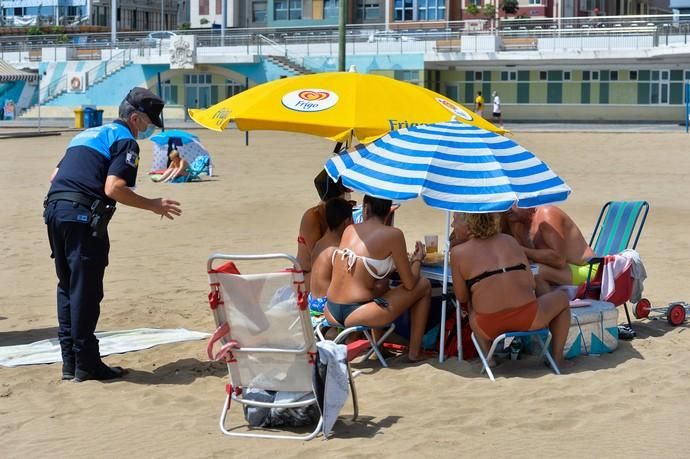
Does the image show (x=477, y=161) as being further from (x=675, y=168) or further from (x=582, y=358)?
(x=675, y=168)

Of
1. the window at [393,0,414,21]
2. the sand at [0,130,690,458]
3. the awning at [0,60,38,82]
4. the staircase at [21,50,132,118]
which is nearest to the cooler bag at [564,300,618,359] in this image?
the sand at [0,130,690,458]

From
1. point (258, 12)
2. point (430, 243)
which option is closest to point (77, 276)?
point (430, 243)

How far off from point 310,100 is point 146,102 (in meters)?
1.49

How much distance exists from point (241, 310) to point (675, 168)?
17644mm

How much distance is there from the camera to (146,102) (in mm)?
6137

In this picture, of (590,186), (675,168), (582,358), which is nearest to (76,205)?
(582,358)

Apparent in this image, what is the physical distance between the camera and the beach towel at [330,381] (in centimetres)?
510

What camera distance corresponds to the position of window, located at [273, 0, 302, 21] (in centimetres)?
6456

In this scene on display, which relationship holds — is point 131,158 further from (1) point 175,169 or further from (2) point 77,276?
(1) point 175,169

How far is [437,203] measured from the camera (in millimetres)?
5914

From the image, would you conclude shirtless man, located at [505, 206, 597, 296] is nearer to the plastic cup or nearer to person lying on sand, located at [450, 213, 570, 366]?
the plastic cup

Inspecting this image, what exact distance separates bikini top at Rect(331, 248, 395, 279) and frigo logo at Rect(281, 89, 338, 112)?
1313 mm

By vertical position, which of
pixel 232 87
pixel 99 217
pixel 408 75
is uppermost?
pixel 408 75

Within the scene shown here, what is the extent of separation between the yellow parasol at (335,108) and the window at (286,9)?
191 feet
